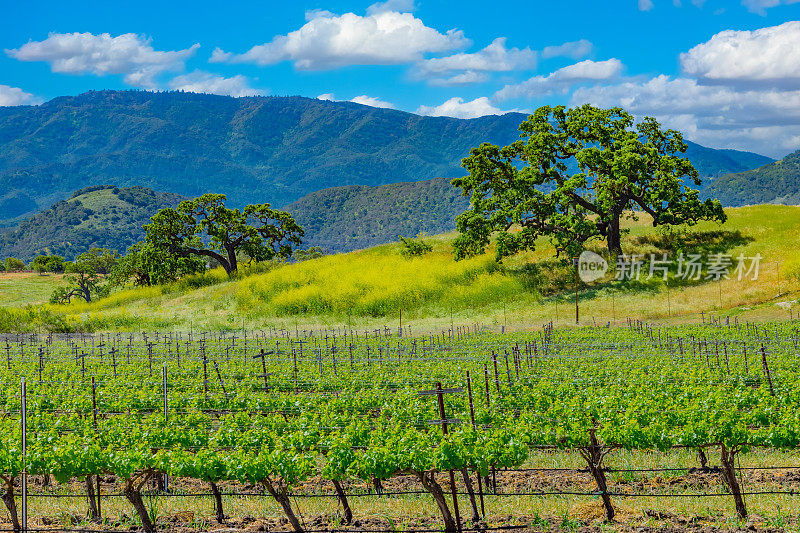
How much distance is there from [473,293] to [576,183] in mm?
11276

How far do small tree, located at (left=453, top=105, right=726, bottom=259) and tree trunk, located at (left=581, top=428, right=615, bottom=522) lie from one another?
39.8 m

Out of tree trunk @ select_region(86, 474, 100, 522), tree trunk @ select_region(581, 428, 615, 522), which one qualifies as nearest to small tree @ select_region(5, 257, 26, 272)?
tree trunk @ select_region(86, 474, 100, 522)

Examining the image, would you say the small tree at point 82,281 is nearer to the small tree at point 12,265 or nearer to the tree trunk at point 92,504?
the small tree at point 12,265

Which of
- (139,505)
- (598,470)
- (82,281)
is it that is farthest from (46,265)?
(598,470)

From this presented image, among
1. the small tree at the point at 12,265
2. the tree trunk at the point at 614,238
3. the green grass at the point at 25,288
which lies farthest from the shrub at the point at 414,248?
the small tree at the point at 12,265

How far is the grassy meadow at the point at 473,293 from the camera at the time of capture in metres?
48.1

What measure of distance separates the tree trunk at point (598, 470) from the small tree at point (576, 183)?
39.8 m

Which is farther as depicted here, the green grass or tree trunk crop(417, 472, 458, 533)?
the green grass

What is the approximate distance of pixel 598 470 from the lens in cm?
1195

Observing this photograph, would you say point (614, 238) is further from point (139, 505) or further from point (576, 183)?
point (139, 505)

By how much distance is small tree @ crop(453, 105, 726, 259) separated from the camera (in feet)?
171

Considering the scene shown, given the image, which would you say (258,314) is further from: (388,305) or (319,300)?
(388,305)

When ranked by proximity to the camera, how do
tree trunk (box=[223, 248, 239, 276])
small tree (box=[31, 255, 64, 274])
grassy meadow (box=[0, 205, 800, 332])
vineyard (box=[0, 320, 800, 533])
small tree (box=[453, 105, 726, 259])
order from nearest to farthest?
vineyard (box=[0, 320, 800, 533])
grassy meadow (box=[0, 205, 800, 332])
small tree (box=[453, 105, 726, 259])
tree trunk (box=[223, 248, 239, 276])
small tree (box=[31, 255, 64, 274])

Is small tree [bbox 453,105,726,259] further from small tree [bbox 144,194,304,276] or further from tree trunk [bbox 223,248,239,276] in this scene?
tree trunk [bbox 223,248,239,276]
